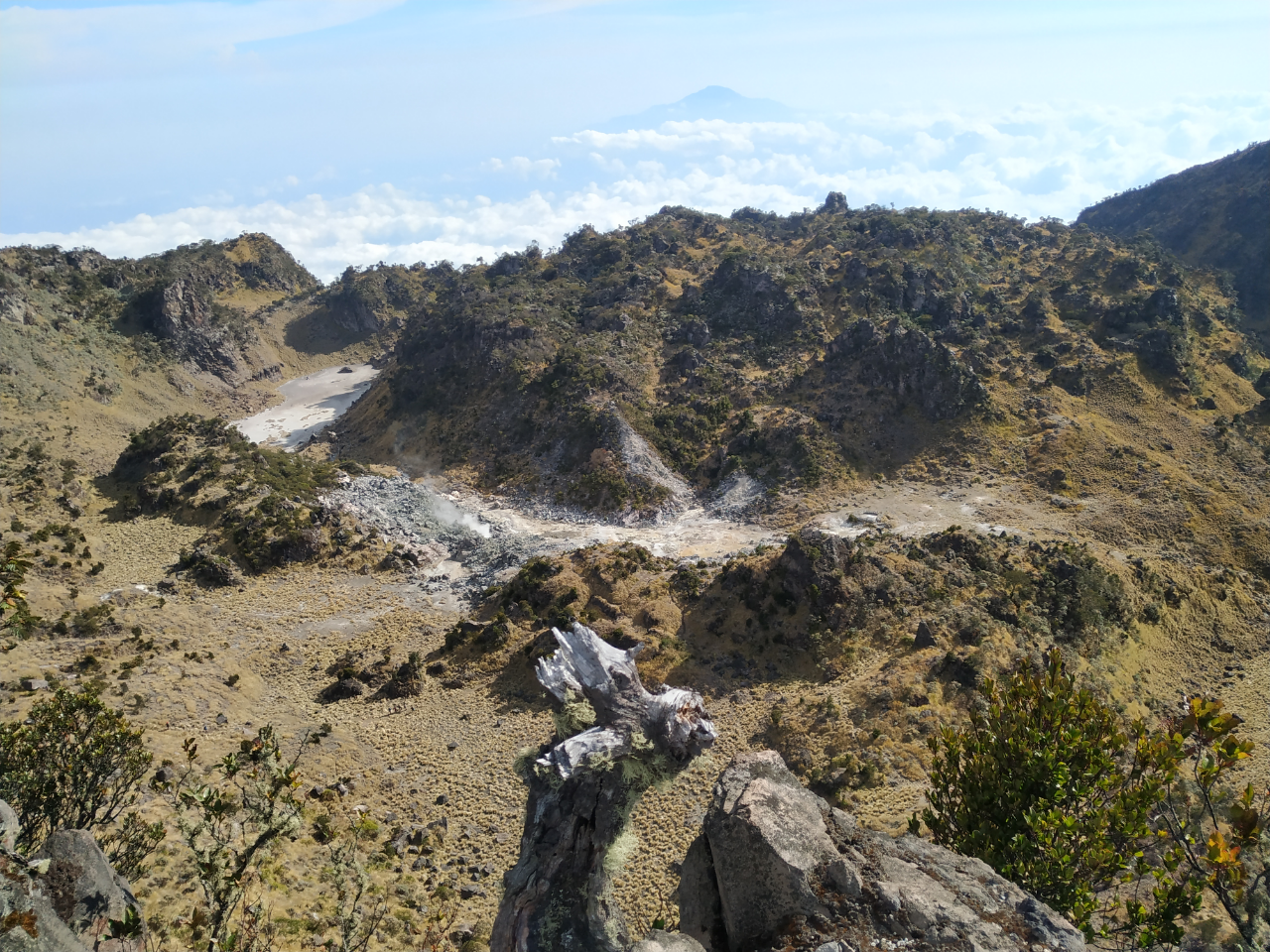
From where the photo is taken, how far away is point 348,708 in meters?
28.0

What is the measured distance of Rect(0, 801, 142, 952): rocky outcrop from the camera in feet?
27.7

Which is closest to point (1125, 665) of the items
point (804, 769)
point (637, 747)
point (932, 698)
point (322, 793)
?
point (932, 698)

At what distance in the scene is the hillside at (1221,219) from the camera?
82.3 meters

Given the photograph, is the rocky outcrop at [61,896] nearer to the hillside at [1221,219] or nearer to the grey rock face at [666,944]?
the grey rock face at [666,944]

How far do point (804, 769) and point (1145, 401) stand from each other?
4694cm

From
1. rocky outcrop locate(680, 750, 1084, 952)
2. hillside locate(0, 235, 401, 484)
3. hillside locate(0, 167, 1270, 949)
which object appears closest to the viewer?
rocky outcrop locate(680, 750, 1084, 952)

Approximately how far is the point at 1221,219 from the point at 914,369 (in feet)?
251

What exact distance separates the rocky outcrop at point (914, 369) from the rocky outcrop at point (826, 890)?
153 ft

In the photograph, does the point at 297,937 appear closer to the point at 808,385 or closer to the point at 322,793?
the point at 322,793

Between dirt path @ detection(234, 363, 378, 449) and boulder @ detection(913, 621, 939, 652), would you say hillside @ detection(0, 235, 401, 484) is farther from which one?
boulder @ detection(913, 621, 939, 652)

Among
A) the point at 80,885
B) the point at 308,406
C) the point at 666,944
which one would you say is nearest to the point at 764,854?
the point at 666,944

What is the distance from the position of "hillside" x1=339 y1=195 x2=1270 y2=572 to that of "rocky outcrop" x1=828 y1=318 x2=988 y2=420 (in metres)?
0.18

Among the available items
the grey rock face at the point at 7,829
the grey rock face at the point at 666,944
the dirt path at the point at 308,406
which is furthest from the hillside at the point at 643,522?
the grey rock face at the point at 7,829

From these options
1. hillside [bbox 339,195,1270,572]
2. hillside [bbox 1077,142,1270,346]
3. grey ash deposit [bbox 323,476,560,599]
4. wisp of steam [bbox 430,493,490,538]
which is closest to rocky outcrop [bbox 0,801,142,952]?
grey ash deposit [bbox 323,476,560,599]
